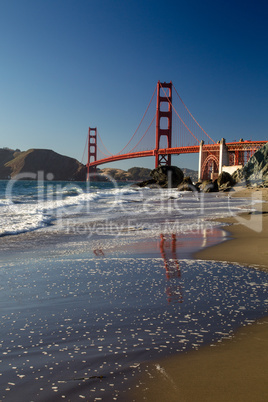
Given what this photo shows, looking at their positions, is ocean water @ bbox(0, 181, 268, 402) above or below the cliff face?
below

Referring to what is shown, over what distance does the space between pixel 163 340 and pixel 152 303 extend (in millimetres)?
571

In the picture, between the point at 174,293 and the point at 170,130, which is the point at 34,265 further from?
the point at 170,130

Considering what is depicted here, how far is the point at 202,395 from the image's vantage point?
4.15 feet

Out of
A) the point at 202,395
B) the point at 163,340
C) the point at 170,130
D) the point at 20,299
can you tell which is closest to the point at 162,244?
the point at 20,299

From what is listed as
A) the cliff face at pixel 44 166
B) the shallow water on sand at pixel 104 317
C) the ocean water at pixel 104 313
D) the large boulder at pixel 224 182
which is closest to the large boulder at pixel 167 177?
the large boulder at pixel 224 182

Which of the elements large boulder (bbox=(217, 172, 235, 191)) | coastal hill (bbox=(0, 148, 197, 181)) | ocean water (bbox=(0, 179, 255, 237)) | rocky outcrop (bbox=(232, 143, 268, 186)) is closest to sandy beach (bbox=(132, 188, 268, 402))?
ocean water (bbox=(0, 179, 255, 237))

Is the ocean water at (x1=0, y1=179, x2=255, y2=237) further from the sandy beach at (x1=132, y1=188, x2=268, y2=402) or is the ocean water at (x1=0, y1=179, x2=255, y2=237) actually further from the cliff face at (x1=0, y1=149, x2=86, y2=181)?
the cliff face at (x1=0, y1=149, x2=86, y2=181)

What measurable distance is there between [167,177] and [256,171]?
38.3ft

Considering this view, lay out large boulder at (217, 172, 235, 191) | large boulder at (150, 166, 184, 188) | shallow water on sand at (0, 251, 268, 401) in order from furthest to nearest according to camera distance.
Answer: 1. large boulder at (150, 166, 184, 188)
2. large boulder at (217, 172, 235, 191)
3. shallow water on sand at (0, 251, 268, 401)

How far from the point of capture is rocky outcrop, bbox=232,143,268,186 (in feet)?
90.5

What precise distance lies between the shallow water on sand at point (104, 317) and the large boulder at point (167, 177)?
3519cm

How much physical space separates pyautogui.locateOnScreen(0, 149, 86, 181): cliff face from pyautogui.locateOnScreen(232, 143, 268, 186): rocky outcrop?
231 ft

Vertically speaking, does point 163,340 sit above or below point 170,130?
below

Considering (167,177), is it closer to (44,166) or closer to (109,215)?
(109,215)
